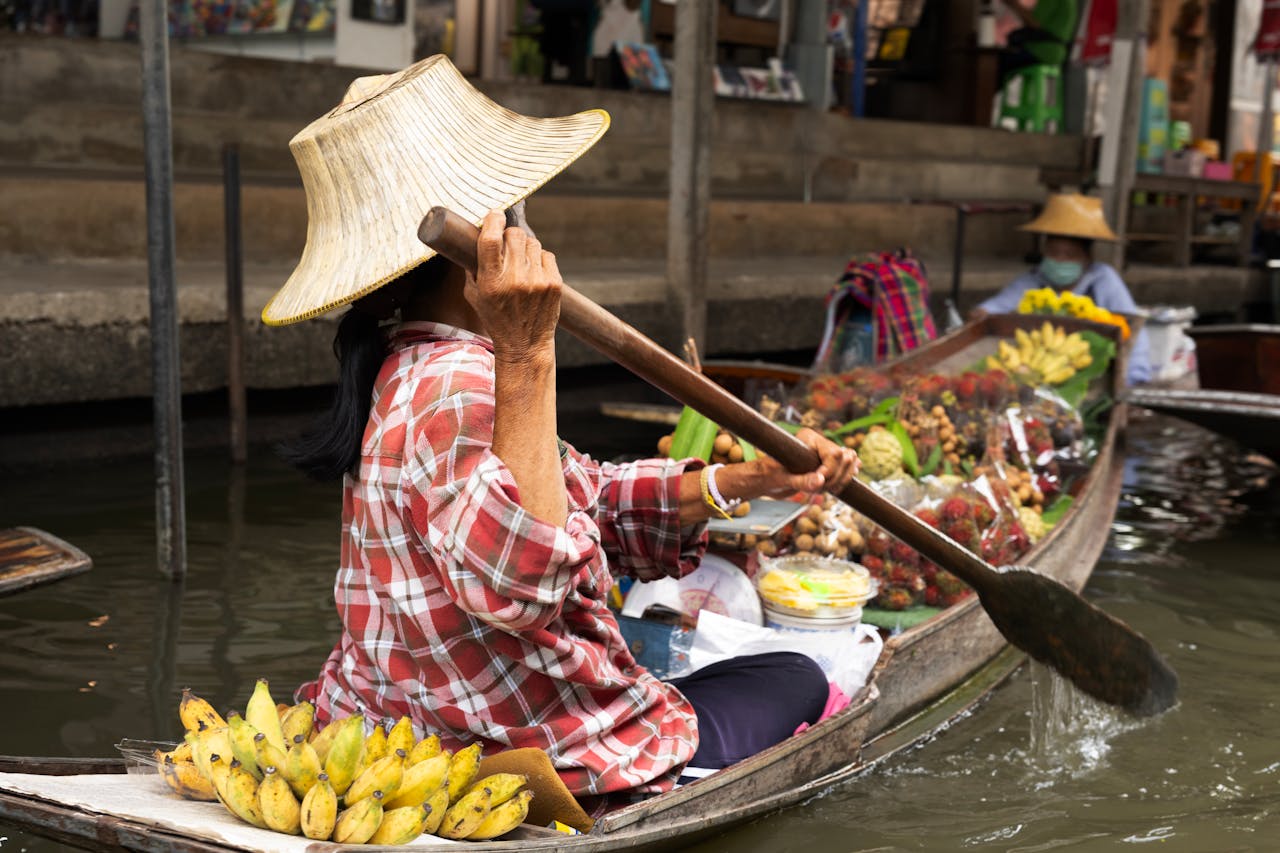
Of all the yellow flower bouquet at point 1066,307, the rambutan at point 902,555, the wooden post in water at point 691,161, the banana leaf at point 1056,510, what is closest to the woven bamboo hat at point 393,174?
the rambutan at point 902,555

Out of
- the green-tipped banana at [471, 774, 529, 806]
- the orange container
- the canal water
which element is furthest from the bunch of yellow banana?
the orange container

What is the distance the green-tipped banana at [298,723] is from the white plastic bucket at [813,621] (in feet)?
5.28

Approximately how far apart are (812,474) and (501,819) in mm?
922

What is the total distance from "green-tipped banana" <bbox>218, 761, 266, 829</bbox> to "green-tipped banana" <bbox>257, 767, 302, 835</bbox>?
0.01 metres

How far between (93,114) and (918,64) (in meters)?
9.28

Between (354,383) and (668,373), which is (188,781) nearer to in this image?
(354,383)

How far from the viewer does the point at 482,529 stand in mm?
1919

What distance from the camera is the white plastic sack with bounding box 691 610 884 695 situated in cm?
336

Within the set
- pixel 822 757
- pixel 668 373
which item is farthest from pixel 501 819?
pixel 822 757

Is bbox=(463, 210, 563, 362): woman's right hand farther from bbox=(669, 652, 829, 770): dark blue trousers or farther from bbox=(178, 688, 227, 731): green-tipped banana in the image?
bbox=(669, 652, 829, 770): dark blue trousers

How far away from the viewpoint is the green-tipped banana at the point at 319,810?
1.96m

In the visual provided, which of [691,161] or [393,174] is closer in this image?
[393,174]

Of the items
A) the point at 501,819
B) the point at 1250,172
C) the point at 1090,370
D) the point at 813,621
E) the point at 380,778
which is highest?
the point at 1250,172

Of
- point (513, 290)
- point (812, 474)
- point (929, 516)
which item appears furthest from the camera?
point (929, 516)
